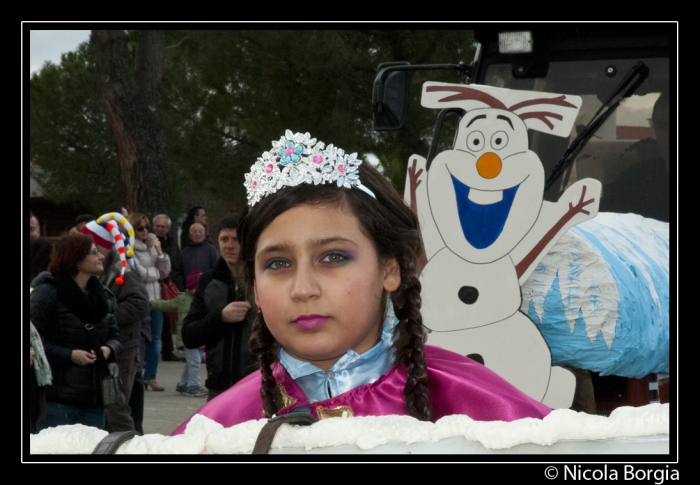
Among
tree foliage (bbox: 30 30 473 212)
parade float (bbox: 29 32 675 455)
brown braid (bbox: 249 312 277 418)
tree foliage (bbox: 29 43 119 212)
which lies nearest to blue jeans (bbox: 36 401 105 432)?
parade float (bbox: 29 32 675 455)

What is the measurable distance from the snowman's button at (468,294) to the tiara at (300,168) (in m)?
1.64

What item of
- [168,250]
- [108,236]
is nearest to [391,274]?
[108,236]

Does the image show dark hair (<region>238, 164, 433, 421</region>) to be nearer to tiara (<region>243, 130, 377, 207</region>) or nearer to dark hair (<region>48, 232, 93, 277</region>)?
tiara (<region>243, 130, 377, 207</region>)

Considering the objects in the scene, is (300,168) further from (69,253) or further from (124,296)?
(124,296)

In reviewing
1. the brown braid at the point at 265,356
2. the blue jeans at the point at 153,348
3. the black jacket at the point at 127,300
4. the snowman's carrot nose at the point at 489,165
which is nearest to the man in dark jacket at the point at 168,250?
the blue jeans at the point at 153,348

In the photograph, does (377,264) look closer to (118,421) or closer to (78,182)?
(118,421)

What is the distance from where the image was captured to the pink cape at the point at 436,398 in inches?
69.7

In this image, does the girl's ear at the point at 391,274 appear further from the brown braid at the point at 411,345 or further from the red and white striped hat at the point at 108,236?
the red and white striped hat at the point at 108,236

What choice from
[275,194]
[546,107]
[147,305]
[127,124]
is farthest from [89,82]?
[275,194]

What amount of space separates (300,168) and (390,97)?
2324mm

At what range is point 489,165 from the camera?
134 inches

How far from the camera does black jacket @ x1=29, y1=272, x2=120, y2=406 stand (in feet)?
14.3

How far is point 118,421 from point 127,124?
506cm

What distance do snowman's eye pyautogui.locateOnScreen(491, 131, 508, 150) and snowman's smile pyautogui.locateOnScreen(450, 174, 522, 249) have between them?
17 centimetres
